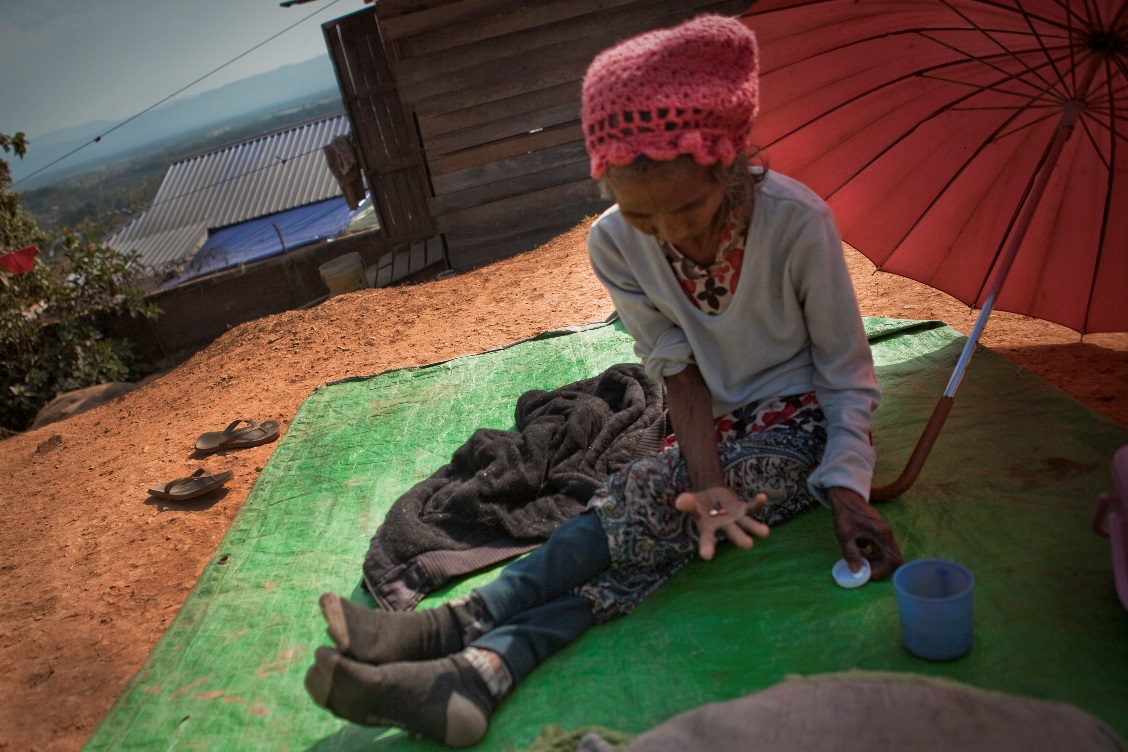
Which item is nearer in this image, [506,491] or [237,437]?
[506,491]

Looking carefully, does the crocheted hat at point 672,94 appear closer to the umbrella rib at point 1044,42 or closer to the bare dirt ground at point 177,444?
the umbrella rib at point 1044,42

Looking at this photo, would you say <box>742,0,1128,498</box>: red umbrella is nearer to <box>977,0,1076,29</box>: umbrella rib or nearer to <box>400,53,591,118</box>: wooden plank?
<box>977,0,1076,29</box>: umbrella rib

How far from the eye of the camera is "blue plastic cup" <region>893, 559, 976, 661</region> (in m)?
1.47

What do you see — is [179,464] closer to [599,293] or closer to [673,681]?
[599,293]

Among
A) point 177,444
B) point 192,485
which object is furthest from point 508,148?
point 192,485

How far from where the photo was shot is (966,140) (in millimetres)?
2305

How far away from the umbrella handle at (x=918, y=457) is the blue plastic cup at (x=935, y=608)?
44 centimetres

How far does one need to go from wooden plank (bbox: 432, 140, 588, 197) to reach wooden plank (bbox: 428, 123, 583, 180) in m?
0.04

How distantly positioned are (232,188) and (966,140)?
18446mm

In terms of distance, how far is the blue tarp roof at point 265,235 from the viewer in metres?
12.6

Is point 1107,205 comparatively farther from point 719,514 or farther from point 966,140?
point 719,514

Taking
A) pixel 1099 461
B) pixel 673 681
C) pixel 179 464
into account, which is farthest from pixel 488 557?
pixel 179 464

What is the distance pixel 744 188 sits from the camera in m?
1.80

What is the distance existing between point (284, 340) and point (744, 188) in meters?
4.37
